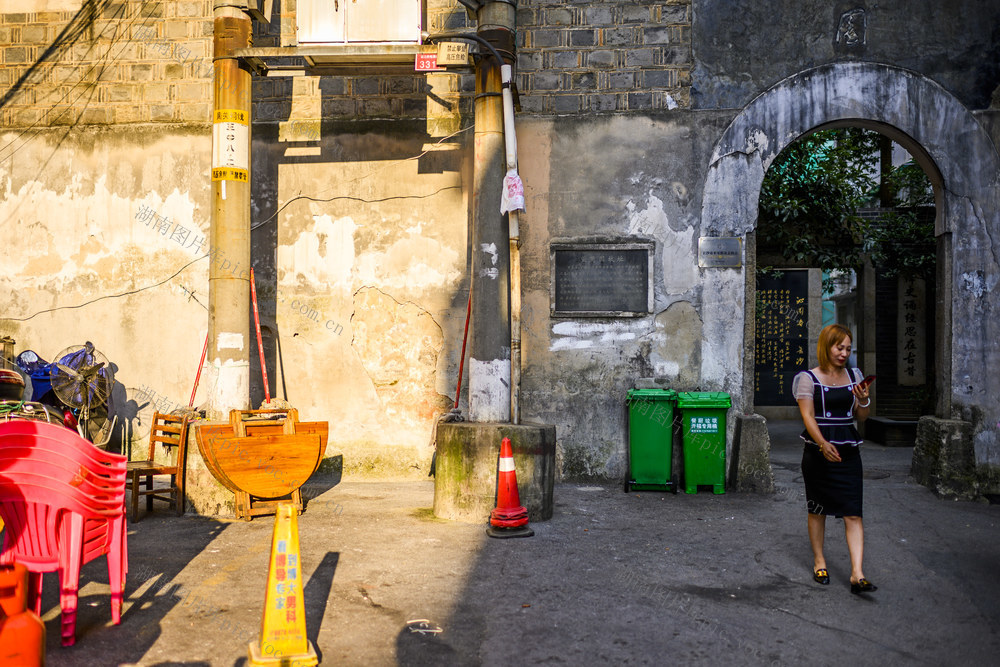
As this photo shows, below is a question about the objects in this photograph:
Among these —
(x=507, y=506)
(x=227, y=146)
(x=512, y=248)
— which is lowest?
(x=507, y=506)

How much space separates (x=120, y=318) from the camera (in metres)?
8.84

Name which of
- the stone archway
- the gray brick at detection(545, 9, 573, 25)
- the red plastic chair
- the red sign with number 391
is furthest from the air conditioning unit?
the red plastic chair

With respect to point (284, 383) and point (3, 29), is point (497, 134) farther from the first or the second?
point (3, 29)

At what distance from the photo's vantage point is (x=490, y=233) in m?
7.27

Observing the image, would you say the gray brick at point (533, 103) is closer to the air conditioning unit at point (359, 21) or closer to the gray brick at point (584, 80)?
the gray brick at point (584, 80)

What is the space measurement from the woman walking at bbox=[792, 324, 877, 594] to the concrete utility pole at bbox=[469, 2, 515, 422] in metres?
2.85

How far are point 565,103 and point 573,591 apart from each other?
543 cm

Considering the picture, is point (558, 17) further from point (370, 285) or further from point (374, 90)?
point (370, 285)

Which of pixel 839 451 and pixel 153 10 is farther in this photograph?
pixel 153 10

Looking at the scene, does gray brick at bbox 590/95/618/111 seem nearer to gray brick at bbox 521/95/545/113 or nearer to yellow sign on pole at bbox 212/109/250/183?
gray brick at bbox 521/95/545/113

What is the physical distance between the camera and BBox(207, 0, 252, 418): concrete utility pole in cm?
748

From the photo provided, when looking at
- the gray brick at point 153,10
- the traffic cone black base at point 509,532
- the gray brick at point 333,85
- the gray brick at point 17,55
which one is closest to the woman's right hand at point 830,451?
the traffic cone black base at point 509,532

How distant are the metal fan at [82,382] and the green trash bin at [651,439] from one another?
5.47 m

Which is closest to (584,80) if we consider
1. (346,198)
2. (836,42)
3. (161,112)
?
(836,42)
